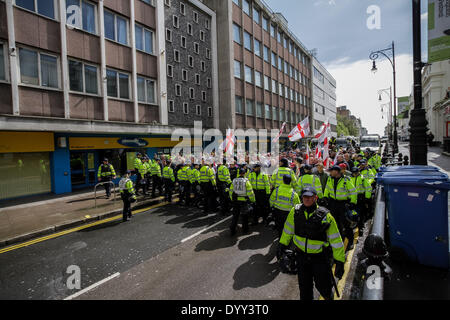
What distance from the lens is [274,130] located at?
34.4m

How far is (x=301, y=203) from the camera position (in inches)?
179

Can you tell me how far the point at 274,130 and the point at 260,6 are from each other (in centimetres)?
1586

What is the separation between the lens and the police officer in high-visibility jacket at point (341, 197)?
5.63 m

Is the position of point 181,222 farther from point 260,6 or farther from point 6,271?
point 260,6

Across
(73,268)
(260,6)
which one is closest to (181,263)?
(73,268)

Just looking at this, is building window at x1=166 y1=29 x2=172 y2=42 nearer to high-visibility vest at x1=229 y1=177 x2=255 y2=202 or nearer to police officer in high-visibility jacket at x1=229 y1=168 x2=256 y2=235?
police officer in high-visibility jacket at x1=229 y1=168 x2=256 y2=235

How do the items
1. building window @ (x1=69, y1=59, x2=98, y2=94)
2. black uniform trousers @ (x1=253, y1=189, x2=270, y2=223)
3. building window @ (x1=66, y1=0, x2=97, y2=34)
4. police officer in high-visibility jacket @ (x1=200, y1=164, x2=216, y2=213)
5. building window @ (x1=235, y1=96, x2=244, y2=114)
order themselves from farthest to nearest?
building window @ (x1=235, y1=96, x2=244, y2=114), building window @ (x1=69, y1=59, x2=98, y2=94), building window @ (x1=66, y1=0, x2=97, y2=34), police officer in high-visibility jacket @ (x1=200, y1=164, x2=216, y2=213), black uniform trousers @ (x1=253, y1=189, x2=270, y2=223)

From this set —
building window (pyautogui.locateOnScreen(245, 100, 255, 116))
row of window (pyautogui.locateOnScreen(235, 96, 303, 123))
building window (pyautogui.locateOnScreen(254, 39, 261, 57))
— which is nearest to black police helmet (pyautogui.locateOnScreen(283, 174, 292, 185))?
row of window (pyautogui.locateOnScreen(235, 96, 303, 123))

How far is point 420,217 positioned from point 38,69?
15210mm

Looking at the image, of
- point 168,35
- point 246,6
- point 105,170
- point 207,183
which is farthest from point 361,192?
point 246,6

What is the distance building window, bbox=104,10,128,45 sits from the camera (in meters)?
14.6

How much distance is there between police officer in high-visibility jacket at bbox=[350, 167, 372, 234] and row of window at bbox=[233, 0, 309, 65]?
26668 mm

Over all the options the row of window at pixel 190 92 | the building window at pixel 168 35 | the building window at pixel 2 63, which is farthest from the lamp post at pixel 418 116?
the building window at pixel 168 35

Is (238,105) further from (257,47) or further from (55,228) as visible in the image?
(55,228)
